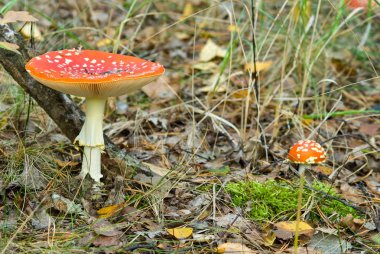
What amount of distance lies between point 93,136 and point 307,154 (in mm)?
1266

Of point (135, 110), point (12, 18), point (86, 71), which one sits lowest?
point (135, 110)

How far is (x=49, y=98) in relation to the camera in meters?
3.38

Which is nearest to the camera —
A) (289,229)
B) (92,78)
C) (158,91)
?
(92,78)

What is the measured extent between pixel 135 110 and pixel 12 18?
85.2 inches

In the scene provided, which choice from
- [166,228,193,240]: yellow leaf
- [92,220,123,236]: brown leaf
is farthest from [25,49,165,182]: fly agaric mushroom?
[166,228,193,240]: yellow leaf

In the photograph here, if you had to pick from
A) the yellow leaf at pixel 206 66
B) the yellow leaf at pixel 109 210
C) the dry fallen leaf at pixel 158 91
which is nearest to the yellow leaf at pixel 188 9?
the yellow leaf at pixel 206 66

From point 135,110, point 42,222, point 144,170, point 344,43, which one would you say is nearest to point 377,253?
point 144,170

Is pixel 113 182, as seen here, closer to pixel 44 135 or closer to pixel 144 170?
pixel 144 170

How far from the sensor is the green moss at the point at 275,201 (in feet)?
10.7

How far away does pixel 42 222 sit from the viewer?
3014mm

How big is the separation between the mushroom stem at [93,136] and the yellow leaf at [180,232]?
2.02 feet

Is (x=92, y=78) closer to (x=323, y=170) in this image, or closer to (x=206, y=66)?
(x=323, y=170)

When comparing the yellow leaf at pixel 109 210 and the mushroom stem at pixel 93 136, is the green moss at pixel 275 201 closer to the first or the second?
the yellow leaf at pixel 109 210

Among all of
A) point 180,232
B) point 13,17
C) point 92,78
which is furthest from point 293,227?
point 13,17
